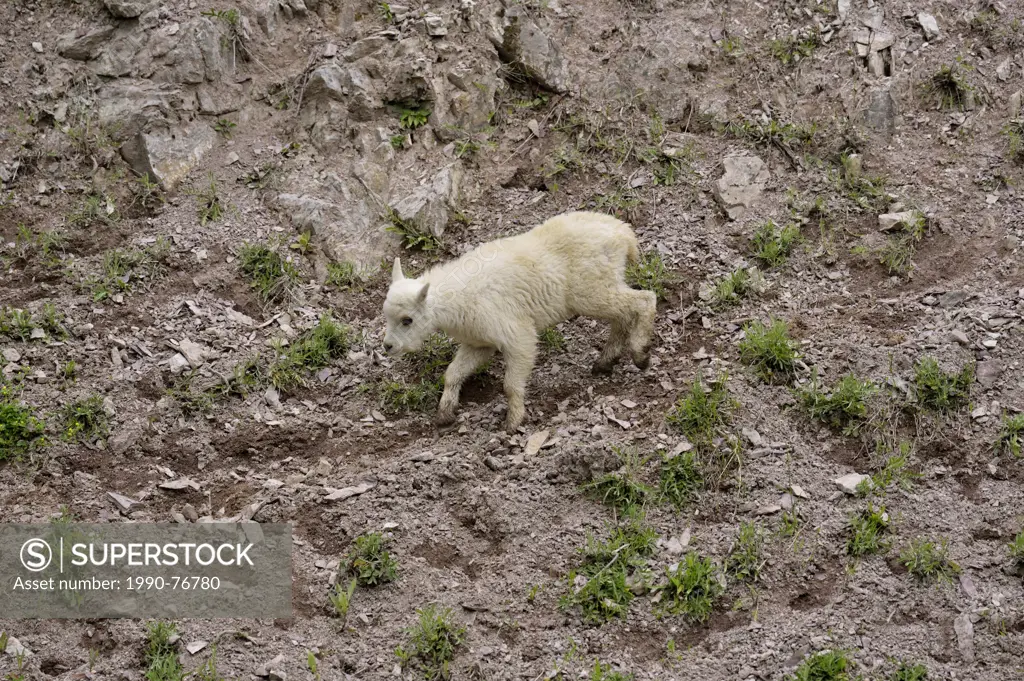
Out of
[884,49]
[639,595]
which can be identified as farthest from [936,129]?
[639,595]

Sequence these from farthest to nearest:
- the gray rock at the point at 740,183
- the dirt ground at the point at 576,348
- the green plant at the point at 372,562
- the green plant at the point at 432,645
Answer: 1. the gray rock at the point at 740,183
2. the green plant at the point at 372,562
3. the dirt ground at the point at 576,348
4. the green plant at the point at 432,645

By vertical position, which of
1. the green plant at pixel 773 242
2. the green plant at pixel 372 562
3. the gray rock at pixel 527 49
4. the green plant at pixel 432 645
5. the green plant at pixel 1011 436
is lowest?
the green plant at pixel 432 645

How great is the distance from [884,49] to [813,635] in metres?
8.27

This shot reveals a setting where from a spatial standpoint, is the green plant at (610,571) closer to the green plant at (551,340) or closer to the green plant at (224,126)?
the green plant at (551,340)

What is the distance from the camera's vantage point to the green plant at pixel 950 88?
38.5 ft

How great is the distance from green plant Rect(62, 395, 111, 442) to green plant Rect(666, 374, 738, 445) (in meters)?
5.35

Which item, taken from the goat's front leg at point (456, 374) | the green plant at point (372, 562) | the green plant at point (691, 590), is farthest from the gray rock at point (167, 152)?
the green plant at point (691, 590)

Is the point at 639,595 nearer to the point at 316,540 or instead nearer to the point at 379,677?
the point at 379,677

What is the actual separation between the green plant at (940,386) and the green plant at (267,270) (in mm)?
6591

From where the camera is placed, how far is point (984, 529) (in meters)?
7.65

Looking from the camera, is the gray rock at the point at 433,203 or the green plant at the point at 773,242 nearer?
the green plant at the point at 773,242

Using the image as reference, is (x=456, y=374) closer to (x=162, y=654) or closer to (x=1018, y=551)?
(x=162, y=654)

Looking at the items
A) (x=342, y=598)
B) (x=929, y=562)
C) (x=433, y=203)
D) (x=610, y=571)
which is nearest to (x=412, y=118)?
(x=433, y=203)

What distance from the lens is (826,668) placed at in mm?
6730
